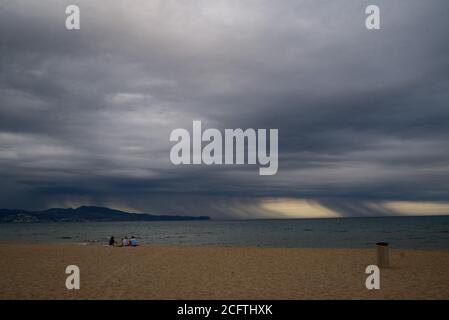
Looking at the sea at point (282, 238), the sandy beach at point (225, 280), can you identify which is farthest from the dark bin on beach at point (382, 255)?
the sea at point (282, 238)

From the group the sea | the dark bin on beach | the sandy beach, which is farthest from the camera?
the sea

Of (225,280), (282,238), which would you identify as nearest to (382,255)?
(225,280)

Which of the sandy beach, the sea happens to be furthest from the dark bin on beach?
the sea

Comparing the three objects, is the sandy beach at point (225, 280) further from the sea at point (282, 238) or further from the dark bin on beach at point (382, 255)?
the sea at point (282, 238)

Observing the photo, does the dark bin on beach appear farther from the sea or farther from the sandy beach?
the sea

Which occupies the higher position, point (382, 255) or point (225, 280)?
point (382, 255)

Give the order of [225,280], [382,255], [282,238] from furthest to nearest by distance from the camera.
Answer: [282,238]
[382,255]
[225,280]

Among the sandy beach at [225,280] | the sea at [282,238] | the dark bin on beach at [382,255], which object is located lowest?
the sea at [282,238]

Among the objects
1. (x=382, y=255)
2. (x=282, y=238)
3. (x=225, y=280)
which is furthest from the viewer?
(x=282, y=238)

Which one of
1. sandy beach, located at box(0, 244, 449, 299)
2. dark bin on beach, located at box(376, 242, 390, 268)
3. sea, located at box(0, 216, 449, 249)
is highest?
dark bin on beach, located at box(376, 242, 390, 268)

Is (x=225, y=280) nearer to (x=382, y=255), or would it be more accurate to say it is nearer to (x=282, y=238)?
(x=382, y=255)
